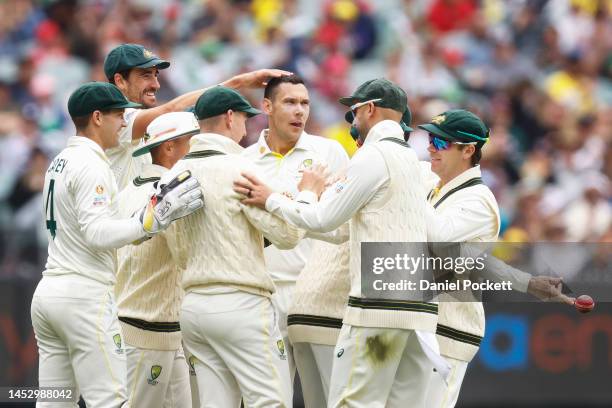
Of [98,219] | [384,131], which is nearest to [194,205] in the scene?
[98,219]

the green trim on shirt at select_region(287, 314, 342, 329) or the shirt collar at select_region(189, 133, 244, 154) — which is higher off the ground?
the shirt collar at select_region(189, 133, 244, 154)

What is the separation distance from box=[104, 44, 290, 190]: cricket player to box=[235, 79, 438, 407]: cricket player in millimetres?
1559

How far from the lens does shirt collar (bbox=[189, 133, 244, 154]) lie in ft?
24.9

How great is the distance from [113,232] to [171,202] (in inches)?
15.4

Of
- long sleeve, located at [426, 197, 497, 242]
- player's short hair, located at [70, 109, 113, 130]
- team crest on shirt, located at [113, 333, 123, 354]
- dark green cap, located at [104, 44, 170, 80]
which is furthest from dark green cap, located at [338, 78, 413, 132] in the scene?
A: team crest on shirt, located at [113, 333, 123, 354]

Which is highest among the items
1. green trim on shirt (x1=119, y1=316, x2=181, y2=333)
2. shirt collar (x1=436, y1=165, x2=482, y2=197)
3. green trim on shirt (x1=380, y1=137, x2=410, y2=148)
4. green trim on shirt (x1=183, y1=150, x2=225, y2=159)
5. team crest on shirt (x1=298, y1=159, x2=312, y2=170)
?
team crest on shirt (x1=298, y1=159, x2=312, y2=170)

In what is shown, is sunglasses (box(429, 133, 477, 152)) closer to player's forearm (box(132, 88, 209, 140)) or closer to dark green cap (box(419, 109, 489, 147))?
dark green cap (box(419, 109, 489, 147))

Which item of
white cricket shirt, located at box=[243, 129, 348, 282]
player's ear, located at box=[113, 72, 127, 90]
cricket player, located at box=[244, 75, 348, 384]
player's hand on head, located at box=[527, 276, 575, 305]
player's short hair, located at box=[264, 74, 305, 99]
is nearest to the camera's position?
player's hand on head, located at box=[527, 276, 575, 305]

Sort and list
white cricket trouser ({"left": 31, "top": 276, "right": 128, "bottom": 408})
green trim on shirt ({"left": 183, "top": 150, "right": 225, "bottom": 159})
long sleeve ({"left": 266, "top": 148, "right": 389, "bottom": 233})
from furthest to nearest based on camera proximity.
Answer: green trim on shirt ({"left": 183, "top": 150, "right": 225, "bottom": 159})
white cricket trouser ({"left": 31, "top": 276, "right": 128, "bottom": 408})
long sleeve ({"left": 266, "top": 148, "right": 389, "bottom": 233})

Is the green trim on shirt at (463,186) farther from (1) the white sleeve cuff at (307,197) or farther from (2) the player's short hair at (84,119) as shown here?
(2) the player's short hair at (84,119)

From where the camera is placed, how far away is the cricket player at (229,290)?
7348mm

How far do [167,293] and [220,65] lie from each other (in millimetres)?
7364

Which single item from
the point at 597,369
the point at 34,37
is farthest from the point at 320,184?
the point at 34,37

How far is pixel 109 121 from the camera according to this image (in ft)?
25.6
